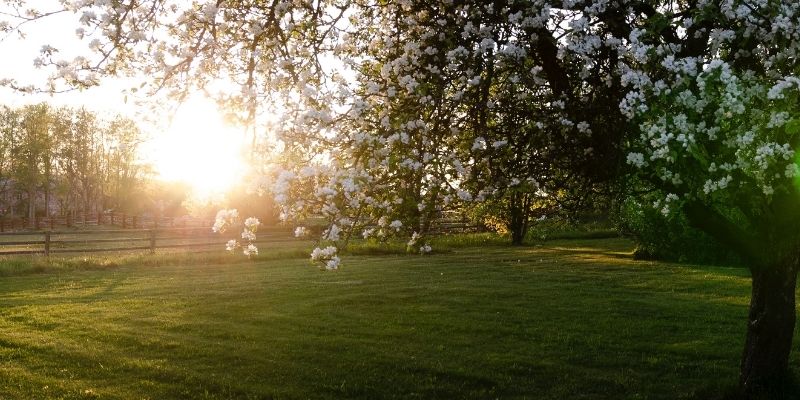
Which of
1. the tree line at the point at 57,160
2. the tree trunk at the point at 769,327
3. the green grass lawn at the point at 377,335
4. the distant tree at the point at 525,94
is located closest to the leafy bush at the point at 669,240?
the green grass lawn at the point at 377,335

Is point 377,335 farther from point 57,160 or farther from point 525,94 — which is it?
point 57,160

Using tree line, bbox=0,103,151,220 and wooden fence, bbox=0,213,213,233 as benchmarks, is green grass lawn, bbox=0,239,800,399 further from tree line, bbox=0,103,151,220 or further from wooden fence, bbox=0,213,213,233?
tree line, bbox=0,103,151,220

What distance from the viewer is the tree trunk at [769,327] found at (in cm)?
986

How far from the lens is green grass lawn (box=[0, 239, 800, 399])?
11562 millimetres

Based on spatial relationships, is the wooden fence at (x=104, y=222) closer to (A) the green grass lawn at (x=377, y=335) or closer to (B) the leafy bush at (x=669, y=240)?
(B) the leafy bush at (x=669, y=240)

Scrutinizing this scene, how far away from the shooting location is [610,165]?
8.63m

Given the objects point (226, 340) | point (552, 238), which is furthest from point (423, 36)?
point (552, 238)

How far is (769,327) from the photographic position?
10047 millimetres

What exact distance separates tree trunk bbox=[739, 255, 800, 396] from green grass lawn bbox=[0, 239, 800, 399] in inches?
38.8

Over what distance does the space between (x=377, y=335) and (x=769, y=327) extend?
789 cm

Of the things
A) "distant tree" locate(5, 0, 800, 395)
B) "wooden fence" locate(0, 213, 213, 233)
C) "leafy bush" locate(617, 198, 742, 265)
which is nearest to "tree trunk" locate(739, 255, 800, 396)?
"distant tree" locate(5, 0, 800, 395)

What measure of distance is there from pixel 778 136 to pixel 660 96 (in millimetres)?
1202

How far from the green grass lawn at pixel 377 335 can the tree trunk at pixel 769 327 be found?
987 millimetres

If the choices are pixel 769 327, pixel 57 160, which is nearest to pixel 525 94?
pixel 769 327
